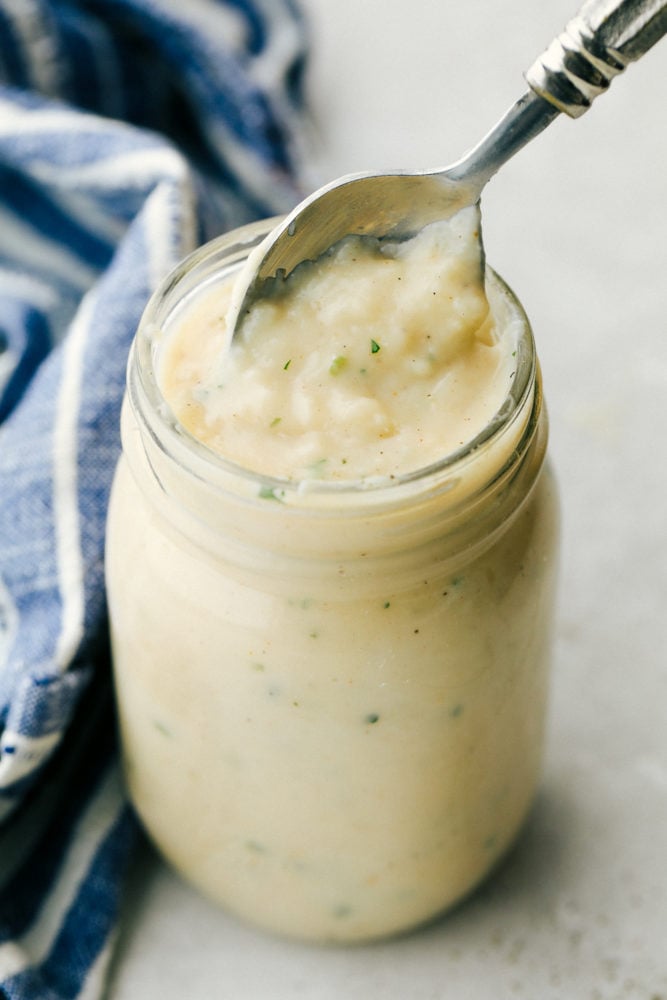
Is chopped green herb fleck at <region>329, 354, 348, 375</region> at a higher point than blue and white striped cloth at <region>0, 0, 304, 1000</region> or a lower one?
higher

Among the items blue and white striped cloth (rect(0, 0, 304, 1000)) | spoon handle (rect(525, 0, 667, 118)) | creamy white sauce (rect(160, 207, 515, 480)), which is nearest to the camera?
spoon handle (rect(525, 0, 667, 118))

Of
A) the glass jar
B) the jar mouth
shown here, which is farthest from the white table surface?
the jar mouth

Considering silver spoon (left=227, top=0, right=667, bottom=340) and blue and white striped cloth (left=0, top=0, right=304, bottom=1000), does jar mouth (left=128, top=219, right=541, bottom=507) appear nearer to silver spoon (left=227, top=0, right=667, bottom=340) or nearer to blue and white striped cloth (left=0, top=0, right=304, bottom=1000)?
silver spoon (left=227, top=0, right=667, bottom=340)

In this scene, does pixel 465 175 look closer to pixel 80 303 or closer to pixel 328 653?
pixel 328 653

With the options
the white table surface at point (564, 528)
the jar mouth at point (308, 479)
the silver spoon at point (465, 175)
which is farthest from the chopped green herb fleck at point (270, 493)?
the white table surface at point (564, 528)

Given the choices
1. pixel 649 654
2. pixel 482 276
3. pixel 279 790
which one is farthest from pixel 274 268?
pixel 649 654

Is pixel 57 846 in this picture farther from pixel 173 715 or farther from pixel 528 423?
pixel 528 423
